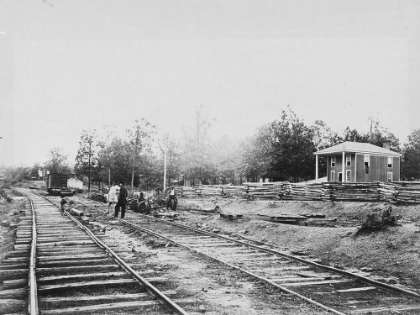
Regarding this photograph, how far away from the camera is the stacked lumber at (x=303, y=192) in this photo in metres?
26.8

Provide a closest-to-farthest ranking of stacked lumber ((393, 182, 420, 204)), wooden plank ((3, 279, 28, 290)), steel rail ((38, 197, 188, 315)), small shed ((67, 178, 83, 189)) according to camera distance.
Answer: steel rail ((38, 197, 188, 315)), wooden plank ((3, 279, 28, 290)), stacked lumber ((393, 182, 420, 204)), small shed ((67, 178, 83, 189))

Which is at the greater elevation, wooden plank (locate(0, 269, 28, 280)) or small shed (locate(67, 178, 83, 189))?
small shed (locate(67, 178, 83, 189))

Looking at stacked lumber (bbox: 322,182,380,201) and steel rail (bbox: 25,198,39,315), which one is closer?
steel rail (bbox: 25,198,39,315)

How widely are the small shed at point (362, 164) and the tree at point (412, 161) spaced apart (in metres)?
27.0

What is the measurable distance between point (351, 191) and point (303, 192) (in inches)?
132

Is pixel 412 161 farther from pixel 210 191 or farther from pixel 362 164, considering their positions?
pixel 210 191

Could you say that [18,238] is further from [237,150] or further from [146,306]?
[237,150]

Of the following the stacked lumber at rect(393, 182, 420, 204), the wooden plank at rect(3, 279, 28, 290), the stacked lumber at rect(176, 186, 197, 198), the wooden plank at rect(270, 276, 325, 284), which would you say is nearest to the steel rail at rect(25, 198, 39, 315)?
the wooden plank at rect(3, 279, 28, 290)

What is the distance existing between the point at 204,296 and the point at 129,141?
4687cm

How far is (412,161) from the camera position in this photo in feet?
221

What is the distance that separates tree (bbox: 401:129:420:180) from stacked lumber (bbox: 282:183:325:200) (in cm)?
4644

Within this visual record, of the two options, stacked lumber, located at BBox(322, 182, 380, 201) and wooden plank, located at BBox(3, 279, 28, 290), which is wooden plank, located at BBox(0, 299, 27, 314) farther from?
stacked lumber, located at BBox(322, 182, 380, 201)

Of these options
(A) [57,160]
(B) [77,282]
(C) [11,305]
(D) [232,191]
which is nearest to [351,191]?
(D) [232,191]

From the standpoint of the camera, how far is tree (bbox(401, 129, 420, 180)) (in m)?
66.7
